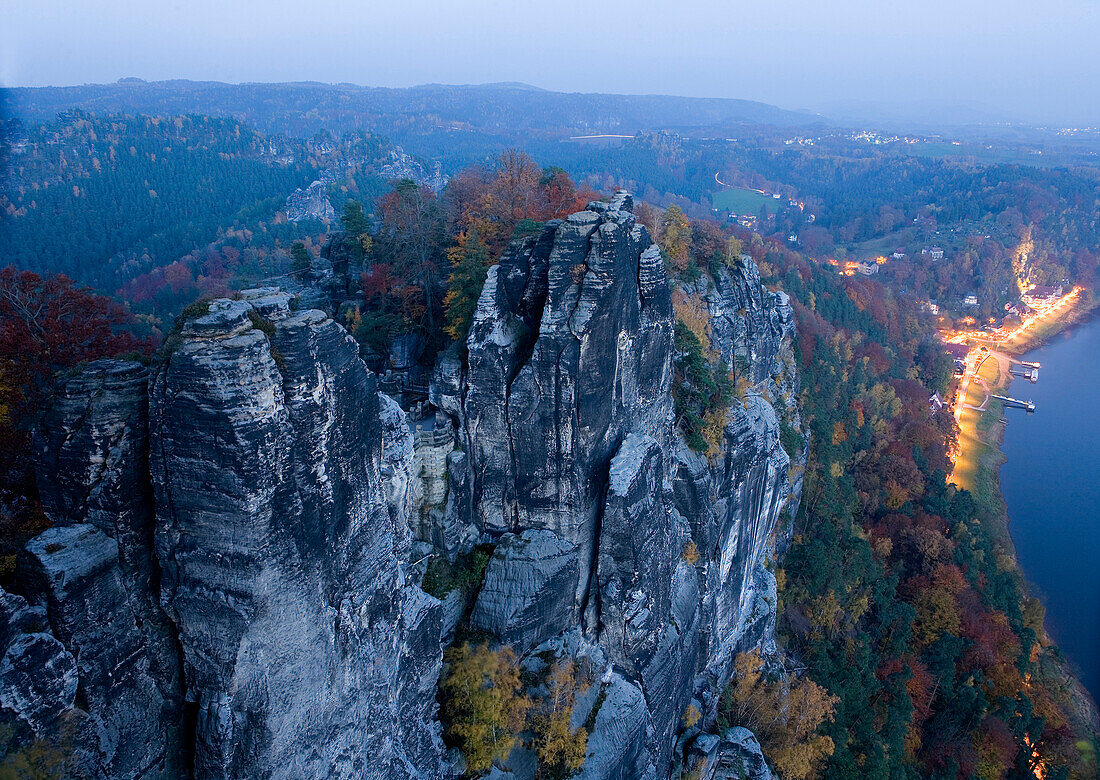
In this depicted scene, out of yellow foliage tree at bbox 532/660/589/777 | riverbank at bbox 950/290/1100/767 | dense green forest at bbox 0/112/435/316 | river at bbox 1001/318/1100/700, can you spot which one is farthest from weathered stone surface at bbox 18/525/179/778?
river at bbox 1001/318/1100/700

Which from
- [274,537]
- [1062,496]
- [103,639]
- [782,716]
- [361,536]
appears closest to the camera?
[103,639]

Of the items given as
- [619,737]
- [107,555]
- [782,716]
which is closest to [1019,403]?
[782,716]

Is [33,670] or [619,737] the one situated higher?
[33,670]

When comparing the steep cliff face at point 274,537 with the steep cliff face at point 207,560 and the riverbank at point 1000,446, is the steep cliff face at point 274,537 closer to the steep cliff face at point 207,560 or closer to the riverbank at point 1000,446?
the steep cliff face at point 207,560

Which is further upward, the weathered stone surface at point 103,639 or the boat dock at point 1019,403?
the weathered stone surface at point 103,639

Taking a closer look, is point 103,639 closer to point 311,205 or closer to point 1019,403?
point 311,205

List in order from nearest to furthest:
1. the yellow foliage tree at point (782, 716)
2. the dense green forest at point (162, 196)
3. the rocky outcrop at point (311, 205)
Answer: the yellow foliage tree at point (782, 716), the dense green forest at point (162, 196), the rocky outcrop at point (311, 205)

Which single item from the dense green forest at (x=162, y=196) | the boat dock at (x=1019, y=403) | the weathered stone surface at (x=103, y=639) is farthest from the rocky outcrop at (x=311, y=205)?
the boat dock at (x=1019, y=403)
